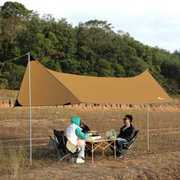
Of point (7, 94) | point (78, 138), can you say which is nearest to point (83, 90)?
point (78, 138)

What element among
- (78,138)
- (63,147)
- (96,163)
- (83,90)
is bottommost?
(96,163)

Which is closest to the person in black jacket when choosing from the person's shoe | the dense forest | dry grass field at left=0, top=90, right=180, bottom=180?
dry grass field at left=0, top=90, right=180, bottom=180

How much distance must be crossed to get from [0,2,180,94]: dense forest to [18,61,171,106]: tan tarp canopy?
102 ft

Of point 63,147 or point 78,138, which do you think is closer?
point 78,138

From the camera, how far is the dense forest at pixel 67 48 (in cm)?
5241

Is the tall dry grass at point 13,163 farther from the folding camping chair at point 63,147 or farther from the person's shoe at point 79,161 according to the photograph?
the person's shoe at point 79,161

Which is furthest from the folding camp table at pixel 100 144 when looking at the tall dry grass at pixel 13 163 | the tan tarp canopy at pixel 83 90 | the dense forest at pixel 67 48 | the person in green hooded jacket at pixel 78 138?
the dense forest at pixel 67 48

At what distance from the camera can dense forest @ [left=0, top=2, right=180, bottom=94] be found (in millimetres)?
52406

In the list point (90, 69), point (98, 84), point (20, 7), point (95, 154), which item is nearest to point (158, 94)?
point (98, 84)

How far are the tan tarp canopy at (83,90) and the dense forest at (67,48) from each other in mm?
31049

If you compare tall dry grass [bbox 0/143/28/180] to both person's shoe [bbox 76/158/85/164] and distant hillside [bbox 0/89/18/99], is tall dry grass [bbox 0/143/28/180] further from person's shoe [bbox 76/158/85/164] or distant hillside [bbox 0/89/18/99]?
distant hillside [bbox 0/89/18/99]

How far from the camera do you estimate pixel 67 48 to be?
187 ft

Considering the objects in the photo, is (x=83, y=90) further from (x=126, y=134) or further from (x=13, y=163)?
(x=13, y=163)

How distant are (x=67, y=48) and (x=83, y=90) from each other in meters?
42.1
